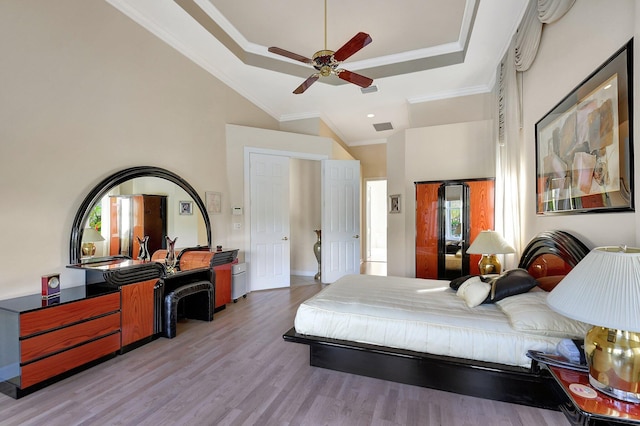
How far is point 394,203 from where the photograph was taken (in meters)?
5.14

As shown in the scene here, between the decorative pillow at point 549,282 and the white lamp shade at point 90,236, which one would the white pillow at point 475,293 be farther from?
the white lamp shade at point 90,236

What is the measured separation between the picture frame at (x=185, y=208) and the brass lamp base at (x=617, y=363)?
4061 mm

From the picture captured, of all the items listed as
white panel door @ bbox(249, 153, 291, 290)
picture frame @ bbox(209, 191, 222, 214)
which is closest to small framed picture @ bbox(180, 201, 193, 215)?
picture frame @ bbox(209, 191, 222, 214)

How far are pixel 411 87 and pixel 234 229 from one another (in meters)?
3.76

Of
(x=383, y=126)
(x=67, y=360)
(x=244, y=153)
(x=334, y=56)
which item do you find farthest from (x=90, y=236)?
(x=383, y=126)

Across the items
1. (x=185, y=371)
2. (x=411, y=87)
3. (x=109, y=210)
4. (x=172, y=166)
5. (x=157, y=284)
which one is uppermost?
(x=411, y=87)

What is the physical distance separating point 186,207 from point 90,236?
1.20 m

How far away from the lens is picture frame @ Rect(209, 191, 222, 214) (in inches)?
174

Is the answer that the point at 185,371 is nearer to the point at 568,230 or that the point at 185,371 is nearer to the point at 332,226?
the point at 568,230

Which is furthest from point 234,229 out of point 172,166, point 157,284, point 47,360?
point 47,360

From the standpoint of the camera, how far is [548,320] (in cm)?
183

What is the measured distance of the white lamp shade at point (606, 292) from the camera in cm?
106

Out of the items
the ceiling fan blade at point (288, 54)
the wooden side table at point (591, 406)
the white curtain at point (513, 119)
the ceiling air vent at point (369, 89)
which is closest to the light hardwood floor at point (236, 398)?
the wooden side table at point (591, 406)

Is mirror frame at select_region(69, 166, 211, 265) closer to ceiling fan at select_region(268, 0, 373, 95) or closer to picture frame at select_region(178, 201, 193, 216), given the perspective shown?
picture frame at select_region(178, 201, 193, 216)
